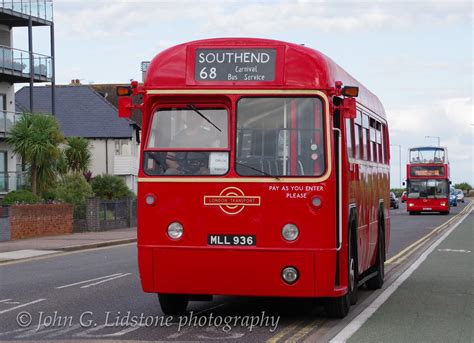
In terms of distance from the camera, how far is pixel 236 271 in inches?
433

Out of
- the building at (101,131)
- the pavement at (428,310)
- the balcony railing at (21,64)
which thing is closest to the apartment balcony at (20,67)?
the balcony railing at (21,64)

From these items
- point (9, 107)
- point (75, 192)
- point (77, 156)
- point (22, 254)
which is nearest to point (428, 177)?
point (77, 156)

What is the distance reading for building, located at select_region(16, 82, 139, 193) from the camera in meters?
68.0

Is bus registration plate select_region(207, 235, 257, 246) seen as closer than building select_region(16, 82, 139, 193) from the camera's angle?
Yes

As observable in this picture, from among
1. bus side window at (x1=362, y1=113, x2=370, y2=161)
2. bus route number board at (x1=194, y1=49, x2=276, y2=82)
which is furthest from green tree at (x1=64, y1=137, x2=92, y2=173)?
bus route number board at (x1=194, y1=49, x2=276, y2=82)

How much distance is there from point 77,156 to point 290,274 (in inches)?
1657

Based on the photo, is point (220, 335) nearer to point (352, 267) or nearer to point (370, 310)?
point (352, 267)

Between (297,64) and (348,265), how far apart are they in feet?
8.26

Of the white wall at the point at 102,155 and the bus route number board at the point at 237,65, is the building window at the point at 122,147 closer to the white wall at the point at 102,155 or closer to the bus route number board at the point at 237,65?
the white wall at the point at 102,155

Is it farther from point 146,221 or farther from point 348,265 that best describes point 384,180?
point 146,221

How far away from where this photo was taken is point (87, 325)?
37.1 ft

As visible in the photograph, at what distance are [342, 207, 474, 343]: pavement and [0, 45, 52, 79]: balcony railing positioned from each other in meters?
28.9

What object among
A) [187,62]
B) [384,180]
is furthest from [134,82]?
[384,180]

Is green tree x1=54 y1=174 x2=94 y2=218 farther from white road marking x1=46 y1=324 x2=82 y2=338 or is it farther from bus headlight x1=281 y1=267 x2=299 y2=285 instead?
bus headlight x1=281 y1=267 x2=299 y2=285
